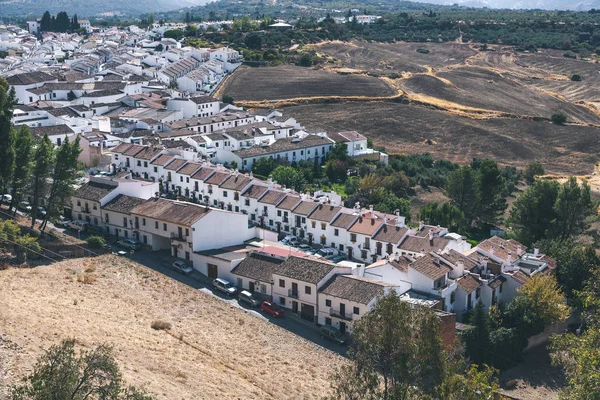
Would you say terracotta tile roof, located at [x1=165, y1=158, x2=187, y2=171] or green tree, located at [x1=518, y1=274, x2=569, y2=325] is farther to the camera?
terracotta tile roof, located at [x1=165, y1=158, x2=187, y2=171]

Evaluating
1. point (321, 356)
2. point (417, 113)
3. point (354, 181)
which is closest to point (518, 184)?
point (354, 181)

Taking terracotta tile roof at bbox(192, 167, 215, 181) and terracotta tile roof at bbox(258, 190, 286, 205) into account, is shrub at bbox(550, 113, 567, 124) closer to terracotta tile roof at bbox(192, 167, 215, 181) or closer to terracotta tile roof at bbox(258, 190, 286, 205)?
terracotta tile roof at bbox(192, 167, 215, 181)

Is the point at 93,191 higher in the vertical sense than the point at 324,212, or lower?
higher

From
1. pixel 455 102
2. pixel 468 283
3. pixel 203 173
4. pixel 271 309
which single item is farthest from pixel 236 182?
pixel 455 102

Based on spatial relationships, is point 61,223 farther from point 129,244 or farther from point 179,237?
point 179,237

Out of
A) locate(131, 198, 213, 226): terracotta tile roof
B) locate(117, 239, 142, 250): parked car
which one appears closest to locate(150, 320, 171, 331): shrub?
locate(131, 198, 213, 226): terracotta tile roof
